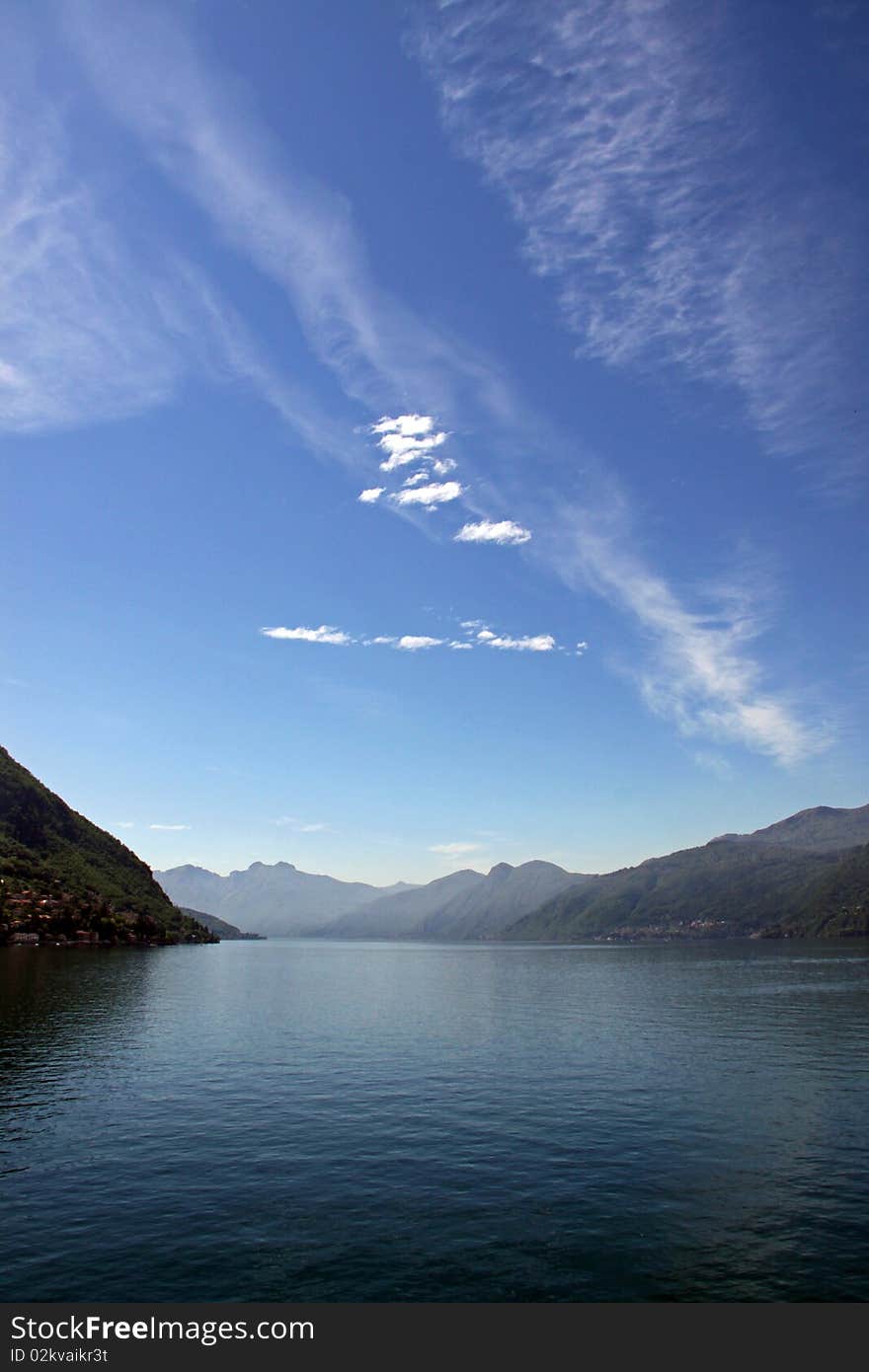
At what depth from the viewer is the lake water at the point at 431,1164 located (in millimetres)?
30422

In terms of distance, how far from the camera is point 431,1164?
4456cm

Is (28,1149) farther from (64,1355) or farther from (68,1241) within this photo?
(64,1355)

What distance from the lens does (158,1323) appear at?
26562mm

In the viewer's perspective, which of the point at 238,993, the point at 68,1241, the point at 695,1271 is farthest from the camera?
the point at 238,993

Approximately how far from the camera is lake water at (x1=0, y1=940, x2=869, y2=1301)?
3042cm

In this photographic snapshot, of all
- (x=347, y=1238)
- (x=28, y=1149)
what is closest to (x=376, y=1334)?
(x=347, y=1238)

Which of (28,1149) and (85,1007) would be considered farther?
(85,1007)

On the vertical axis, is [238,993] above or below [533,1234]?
below

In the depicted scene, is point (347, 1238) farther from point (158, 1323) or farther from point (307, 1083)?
point (307, 1083)

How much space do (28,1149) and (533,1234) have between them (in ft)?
112

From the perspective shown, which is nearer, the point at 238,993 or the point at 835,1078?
the point at 835,1078

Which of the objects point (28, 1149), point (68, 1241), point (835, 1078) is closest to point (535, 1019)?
point (835, 1078)

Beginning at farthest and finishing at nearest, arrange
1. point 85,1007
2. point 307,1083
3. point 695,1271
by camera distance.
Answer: point 85,1007
point 307,1083
point 695,1271

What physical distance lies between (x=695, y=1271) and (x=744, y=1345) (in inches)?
194
